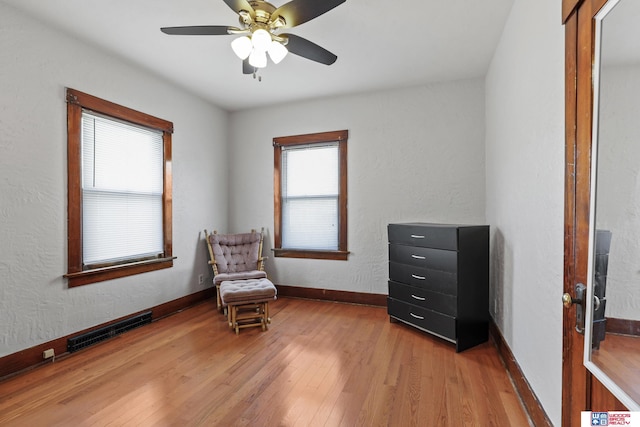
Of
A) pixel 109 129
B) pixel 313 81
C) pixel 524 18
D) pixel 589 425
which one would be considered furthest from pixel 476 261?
pixel 109 129

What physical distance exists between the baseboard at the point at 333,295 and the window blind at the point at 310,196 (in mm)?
584

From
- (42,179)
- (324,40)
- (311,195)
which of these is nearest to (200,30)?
(324,40)

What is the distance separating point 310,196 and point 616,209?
322 cm

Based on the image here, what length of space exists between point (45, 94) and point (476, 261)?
3842mm

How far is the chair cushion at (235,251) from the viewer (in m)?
3.77

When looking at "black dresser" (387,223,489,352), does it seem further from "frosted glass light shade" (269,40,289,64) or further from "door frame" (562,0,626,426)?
"frosted glass light shade" (269,40,289,64)

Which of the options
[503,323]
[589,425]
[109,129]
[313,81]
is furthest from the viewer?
[313,81]

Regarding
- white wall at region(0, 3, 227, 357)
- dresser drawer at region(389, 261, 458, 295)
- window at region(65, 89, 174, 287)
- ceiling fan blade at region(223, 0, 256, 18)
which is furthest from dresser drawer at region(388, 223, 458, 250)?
white wall at region(0, 3, 227, 357)

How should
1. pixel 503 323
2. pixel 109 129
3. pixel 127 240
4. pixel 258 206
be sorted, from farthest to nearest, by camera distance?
pixel 258 206 < pixel 127 240 < pixel 109 129 < pixel 503 323

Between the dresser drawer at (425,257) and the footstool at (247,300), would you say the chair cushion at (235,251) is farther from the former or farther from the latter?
the dresser drawer at (425,257)

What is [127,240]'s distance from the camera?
2990 millimetres

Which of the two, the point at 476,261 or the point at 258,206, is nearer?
the point at 476,261

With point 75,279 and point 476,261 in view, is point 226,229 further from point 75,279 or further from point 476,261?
point 476,261
